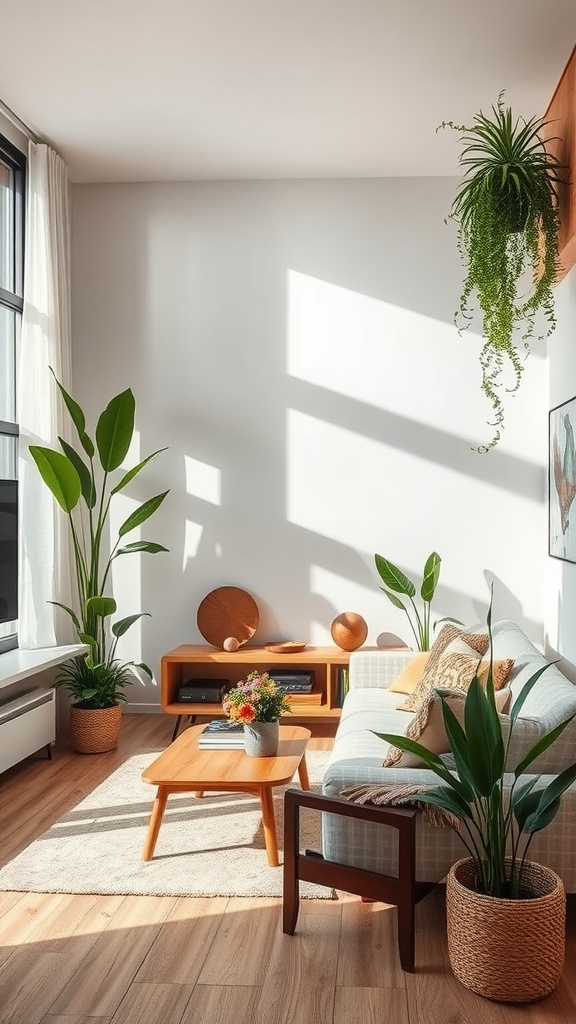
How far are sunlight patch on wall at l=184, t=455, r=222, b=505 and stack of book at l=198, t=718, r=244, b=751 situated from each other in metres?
→ 1.87

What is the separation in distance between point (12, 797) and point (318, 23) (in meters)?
3.54

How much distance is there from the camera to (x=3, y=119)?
15.7ft

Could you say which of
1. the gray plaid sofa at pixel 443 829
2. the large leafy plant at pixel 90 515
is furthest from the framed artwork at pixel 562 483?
the large leafy plant at pixel 90 515

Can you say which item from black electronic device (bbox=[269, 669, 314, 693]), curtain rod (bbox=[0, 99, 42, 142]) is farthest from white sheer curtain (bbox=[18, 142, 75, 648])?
black electronic device (bbox=[269, 669, 314, 693])

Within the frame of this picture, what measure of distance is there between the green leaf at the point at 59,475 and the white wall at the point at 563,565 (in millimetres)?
2455

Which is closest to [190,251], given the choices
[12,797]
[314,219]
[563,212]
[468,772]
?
[314,219]

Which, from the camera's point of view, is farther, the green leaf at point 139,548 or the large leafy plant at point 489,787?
the green leaf at point 139,548

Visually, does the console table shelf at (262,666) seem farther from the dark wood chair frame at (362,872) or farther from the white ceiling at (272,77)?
the white ceiling at (272,77)

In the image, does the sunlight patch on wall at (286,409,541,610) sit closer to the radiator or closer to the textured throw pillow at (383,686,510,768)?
the radiator

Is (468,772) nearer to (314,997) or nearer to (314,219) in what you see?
(314,997)

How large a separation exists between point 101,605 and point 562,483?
238cm

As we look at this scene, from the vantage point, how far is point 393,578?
527 cm

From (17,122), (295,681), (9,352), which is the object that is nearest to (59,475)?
(9,352)

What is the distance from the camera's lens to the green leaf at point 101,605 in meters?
4.80
